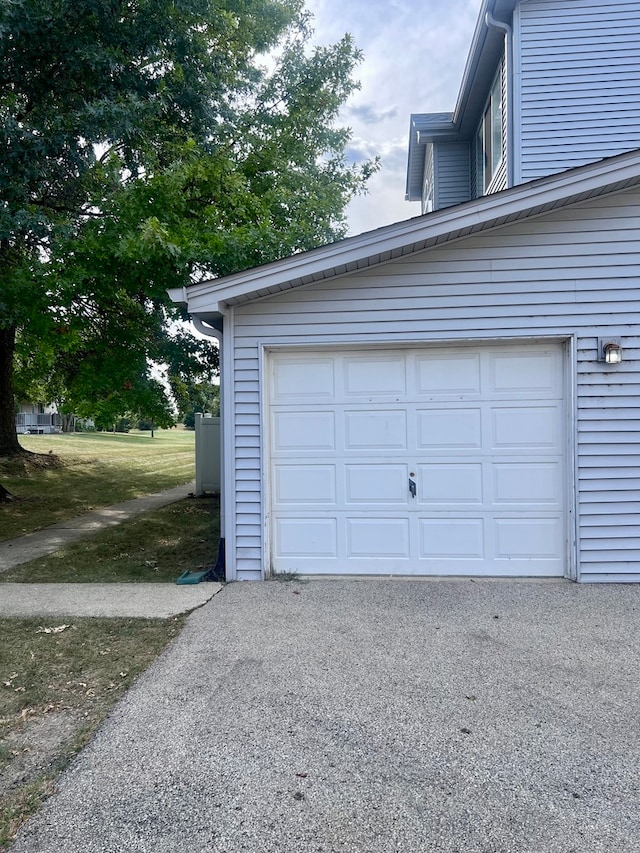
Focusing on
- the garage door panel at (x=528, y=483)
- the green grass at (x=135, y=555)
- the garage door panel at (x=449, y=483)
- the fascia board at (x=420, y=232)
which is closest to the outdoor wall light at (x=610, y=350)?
the garage door panel at (x=528, y=483)

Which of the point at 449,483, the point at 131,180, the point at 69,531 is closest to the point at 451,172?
the point at 131,180

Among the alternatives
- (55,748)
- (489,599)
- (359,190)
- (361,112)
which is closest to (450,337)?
(489,599)

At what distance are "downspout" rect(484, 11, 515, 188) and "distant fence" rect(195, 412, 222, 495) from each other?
6.90 meters

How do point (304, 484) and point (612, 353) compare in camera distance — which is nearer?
point (612, 353)

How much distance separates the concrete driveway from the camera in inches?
79.1

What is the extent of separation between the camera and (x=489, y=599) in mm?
4551

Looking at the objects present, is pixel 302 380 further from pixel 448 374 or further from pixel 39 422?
pixel 39 422

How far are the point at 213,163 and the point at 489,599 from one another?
290 inches

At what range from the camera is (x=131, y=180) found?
8789 millimetres

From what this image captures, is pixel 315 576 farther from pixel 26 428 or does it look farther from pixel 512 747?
pixel 26 428

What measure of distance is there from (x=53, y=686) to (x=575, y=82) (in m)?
8.74

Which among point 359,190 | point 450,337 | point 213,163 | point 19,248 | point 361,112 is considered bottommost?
point 450,337

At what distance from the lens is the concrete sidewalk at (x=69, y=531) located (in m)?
6.48

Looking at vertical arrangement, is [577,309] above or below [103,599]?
above
